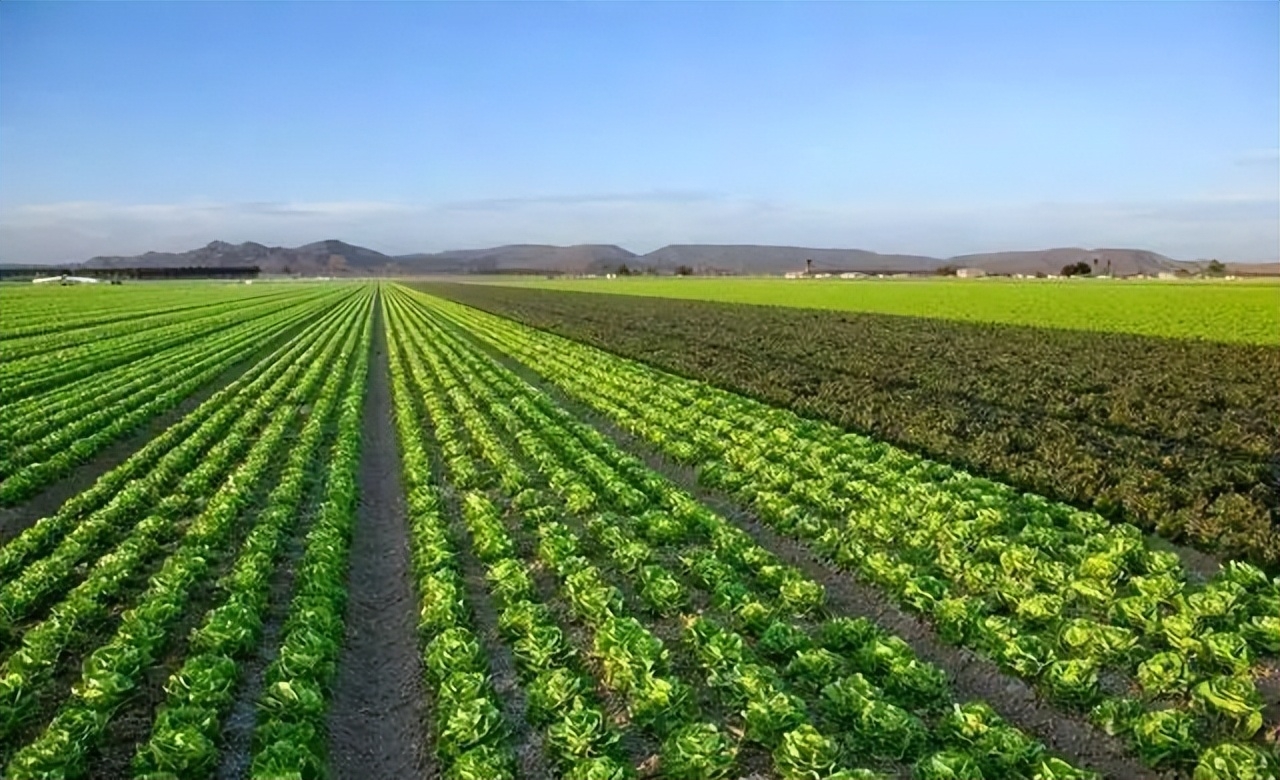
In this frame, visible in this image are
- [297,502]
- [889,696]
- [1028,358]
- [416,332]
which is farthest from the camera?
[416,332]

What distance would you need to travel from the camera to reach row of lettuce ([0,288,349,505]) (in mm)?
16266

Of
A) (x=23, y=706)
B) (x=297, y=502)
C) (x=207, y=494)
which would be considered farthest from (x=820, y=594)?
(x=207, y=494)

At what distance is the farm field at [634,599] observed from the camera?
6461 millimetres

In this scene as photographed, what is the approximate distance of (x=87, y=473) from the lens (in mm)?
15812

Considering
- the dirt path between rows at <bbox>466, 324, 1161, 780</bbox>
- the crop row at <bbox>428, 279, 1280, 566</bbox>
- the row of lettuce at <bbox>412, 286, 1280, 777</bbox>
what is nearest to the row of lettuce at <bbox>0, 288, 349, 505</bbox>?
the row of lettuce at <bbox>412, 286, 1280, 777</bbox>

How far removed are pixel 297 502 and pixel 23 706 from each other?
19.9ft

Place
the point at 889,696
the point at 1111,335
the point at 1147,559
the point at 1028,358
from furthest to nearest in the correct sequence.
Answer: the point at 1111,335 → the point at 1028,358 → the point at 1147,559 → the point at 889,696

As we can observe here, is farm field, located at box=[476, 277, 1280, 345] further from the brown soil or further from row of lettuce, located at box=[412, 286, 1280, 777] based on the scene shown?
the brown soil

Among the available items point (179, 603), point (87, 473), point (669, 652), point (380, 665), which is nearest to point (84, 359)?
point (87, 473)

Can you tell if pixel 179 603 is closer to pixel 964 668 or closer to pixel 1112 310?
pixel 964 668

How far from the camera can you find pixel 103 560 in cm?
1028

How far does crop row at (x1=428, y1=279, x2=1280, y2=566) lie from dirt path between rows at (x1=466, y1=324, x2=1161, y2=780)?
14.1 ft

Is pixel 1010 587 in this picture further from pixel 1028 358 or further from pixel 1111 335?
pixel 1111 335

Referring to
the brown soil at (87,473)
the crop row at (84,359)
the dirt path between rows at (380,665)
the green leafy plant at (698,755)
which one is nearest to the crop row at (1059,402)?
the green leafy plant at (698,755)
